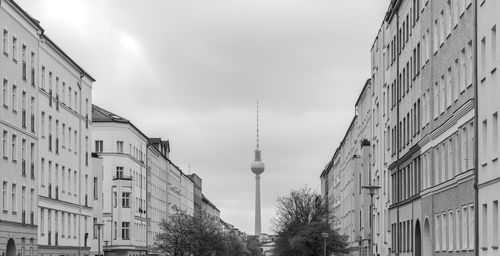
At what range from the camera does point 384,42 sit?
2756 inches

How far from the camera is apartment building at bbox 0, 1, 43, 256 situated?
5447 cm

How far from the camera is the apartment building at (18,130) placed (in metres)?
54.5

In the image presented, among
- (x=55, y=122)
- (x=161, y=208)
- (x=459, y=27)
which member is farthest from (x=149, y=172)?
(x=459, y=27)

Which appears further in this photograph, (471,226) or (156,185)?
(156,185)

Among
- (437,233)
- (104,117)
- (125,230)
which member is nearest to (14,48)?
(437,233)

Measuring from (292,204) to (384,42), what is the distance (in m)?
49.8

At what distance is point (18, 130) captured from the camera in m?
57.6

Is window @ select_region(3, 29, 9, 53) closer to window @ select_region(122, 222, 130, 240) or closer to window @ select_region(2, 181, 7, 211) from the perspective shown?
window @ select_region(2, 181, 7, 211)

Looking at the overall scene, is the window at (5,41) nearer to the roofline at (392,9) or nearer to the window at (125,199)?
the roofline at (392,9)
